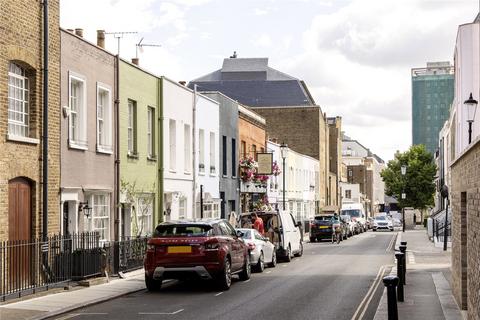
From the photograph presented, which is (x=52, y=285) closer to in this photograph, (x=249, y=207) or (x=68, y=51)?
(x=68, y=51)

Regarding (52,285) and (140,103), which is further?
(140,103)

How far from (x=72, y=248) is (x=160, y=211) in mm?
10205

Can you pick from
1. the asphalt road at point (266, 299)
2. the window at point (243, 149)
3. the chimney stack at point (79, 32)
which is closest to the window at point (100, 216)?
the asphalt road at point (266, 299)

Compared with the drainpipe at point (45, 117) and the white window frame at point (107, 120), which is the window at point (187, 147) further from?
the drainpipe at point (45, 117)

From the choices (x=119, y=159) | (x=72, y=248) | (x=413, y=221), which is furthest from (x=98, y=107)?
(x=413, y=221)

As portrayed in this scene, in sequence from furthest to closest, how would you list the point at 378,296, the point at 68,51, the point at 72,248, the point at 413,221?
the point at 413,221 → the point at 68,51 → the point at 72,248 → the point at 378,296

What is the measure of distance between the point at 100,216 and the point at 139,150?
4.15 meters

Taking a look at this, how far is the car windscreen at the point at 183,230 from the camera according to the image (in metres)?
18.6

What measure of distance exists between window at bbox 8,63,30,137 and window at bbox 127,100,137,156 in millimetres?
7381

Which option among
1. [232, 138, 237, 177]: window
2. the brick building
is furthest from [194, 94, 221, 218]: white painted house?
the brick building

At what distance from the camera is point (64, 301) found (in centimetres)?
1602

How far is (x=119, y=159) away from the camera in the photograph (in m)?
25.3

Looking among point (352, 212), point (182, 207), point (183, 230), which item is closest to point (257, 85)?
point (352, 212)

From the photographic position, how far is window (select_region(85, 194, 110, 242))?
23109 millimetres
